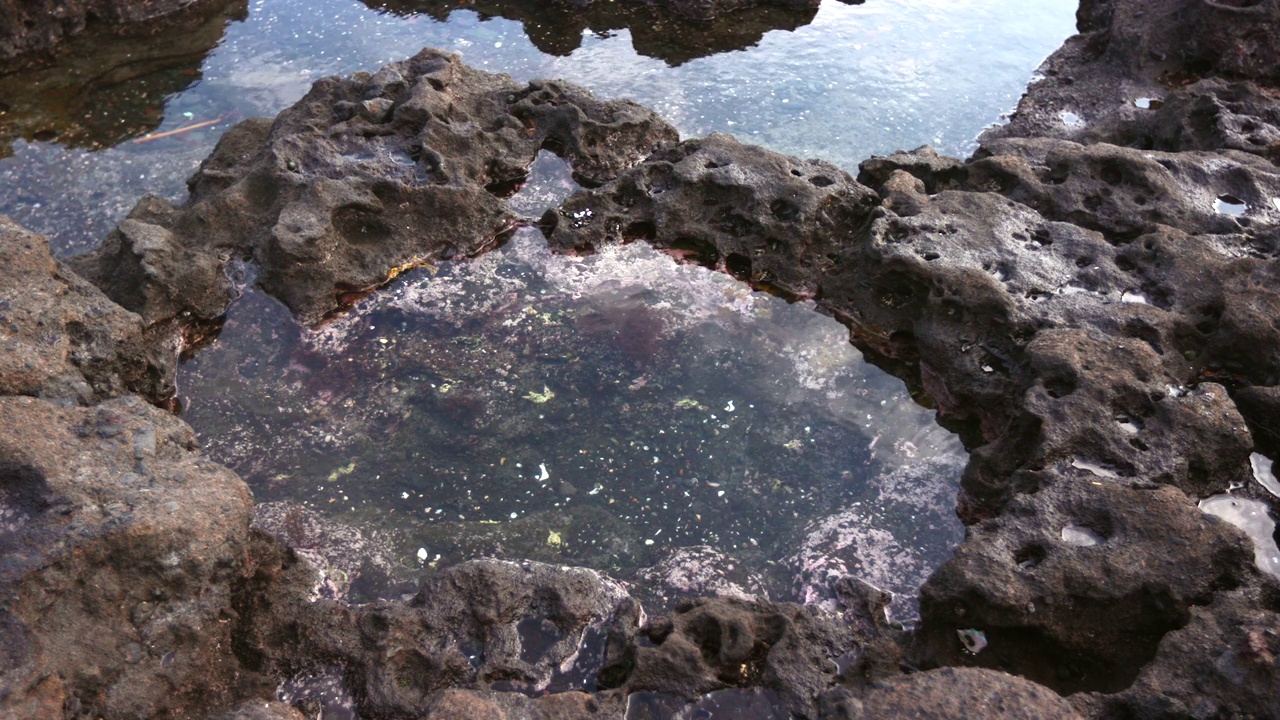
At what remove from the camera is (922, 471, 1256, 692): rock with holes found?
3521 millimetres

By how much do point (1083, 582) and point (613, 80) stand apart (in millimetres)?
5983

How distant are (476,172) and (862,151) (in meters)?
2.98

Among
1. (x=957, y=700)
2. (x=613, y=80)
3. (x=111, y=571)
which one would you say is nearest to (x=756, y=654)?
(x=957, y=700)

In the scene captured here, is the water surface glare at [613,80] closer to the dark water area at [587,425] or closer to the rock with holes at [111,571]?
the dark water area at [587,425]

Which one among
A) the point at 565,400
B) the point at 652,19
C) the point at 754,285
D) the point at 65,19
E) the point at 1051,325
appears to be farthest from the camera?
the point at 652,19

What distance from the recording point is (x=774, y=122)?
7664 millimetres

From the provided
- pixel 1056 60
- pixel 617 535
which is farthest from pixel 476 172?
pixel 1056 60

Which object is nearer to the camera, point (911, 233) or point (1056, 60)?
point (911, 233)

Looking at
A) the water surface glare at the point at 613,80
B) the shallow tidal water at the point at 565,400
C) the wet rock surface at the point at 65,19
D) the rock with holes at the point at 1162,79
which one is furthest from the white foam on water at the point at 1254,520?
the wet rock surface at the point at 65,19

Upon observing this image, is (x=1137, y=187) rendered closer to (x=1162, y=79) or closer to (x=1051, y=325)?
(x=1051, y=325)

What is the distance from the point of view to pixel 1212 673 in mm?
3041

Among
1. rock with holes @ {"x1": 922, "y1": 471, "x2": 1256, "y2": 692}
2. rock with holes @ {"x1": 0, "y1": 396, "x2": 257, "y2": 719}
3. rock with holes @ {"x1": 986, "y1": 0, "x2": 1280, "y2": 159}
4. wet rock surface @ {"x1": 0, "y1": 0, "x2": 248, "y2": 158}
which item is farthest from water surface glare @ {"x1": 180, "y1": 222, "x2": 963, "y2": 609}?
rock with holes @ {"x1": 986, "y1": 0, "x2": 1280, "y2": 159}

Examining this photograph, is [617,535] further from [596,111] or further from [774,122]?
[774,122]

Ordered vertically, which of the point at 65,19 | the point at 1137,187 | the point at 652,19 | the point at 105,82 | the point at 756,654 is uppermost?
the point at 1137,187
